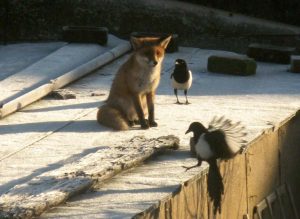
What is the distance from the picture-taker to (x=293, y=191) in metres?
10.3

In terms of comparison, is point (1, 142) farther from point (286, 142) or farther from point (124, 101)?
point (286, 142)

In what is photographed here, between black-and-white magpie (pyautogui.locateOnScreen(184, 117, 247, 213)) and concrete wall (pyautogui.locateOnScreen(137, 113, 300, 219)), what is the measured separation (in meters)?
0.14

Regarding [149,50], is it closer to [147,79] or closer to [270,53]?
[147,79]

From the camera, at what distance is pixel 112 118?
29.6 ft

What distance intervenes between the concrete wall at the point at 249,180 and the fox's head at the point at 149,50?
130cm

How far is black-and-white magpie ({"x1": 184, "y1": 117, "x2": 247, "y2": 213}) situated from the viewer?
7.26m

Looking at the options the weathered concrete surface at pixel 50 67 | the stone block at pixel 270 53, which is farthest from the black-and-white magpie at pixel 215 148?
the stone block at pixel 270 53

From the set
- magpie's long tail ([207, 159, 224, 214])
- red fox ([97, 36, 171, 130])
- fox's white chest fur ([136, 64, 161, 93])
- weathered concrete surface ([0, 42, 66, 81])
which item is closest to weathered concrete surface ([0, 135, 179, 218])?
magpie's long tail ([207, 159, 224, 214])

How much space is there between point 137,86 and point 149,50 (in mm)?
377

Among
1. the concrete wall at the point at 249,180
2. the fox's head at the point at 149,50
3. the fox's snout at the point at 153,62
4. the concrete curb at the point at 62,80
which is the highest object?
the fox's head at the point at 149,50

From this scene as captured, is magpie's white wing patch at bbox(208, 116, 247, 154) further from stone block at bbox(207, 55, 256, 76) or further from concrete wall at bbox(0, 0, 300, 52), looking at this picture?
concrete wall at bbox(0, 0, 300, 52)

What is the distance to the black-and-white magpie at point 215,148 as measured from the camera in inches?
286

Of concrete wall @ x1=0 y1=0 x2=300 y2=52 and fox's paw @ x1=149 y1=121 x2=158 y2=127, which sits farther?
concrete wall @ x1=0 y1=0 x2=300 y2=52

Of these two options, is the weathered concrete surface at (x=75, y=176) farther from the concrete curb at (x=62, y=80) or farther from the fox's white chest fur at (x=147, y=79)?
the concrete curb at (x=62, y=80)
